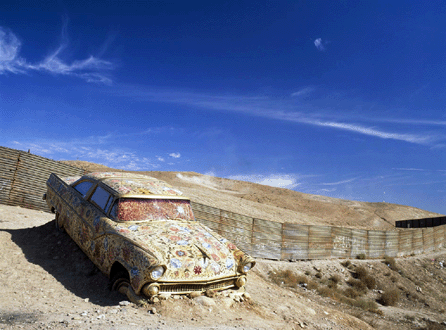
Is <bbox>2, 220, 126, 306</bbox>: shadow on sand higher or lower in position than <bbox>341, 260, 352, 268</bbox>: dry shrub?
higher

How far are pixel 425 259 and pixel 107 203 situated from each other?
23.2 meters

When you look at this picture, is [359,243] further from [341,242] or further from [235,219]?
[235,219]

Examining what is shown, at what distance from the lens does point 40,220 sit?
424 inches

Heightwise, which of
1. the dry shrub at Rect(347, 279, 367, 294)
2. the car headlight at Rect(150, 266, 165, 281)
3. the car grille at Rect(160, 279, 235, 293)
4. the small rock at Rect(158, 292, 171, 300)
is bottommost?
the dry shrub at Rect(347, 279, 367, 294)

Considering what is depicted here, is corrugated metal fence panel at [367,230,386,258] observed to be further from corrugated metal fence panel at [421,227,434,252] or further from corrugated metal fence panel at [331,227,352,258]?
corrugated metal fence panel at [421,227,434,252]

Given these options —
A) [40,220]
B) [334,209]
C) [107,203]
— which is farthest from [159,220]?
[334,209]

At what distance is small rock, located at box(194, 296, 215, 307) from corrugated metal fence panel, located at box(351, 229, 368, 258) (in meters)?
13.8

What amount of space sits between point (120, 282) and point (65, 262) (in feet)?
6.89

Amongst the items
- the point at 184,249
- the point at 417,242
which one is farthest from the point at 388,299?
the point at 417,242

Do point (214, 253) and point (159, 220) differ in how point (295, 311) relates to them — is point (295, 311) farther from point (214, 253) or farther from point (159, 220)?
point (159, 220)

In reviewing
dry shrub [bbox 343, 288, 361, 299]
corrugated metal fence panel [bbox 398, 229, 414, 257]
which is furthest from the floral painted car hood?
corrugated metal fence panel [bbox 398, 229, 414, 257]

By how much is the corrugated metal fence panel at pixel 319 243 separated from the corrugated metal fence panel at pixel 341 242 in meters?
0.35

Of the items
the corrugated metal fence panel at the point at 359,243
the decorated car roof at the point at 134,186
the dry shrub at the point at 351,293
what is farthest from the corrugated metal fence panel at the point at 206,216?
the corrugated metal fence panel at the point at 359,243

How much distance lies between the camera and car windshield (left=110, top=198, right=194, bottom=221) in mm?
5762
